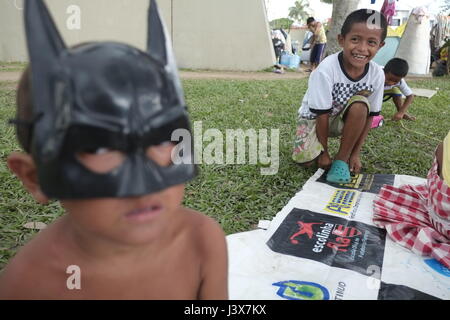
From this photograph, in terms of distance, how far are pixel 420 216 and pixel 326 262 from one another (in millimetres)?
835

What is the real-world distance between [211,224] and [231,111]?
4.11 meters

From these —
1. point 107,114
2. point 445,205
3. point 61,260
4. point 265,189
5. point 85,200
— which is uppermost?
point 107,114

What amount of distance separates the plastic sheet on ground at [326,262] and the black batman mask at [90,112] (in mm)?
1206

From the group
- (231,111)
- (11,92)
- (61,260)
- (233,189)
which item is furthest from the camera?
(11,92)

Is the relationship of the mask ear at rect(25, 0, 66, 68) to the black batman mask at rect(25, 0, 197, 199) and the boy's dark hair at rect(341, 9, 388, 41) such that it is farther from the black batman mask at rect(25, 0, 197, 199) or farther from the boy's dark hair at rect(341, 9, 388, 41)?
the boy's dark hair at rect(341, 9, 388, 41)

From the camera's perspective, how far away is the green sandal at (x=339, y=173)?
313cm

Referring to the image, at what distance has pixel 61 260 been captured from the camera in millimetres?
1085

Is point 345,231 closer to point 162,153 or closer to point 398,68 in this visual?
point 162,153

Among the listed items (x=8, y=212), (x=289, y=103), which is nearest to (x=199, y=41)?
(x=289, y=103)

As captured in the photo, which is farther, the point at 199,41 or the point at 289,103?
the point at 199,41

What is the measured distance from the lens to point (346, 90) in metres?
3.29

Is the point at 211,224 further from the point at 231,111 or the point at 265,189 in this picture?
the point at 231,111

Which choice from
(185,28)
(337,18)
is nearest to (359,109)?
(337,18)

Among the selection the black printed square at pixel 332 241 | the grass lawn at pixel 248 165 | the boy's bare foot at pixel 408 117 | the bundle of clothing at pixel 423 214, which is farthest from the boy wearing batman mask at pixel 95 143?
the boy's bare foot at pixel 408 117
